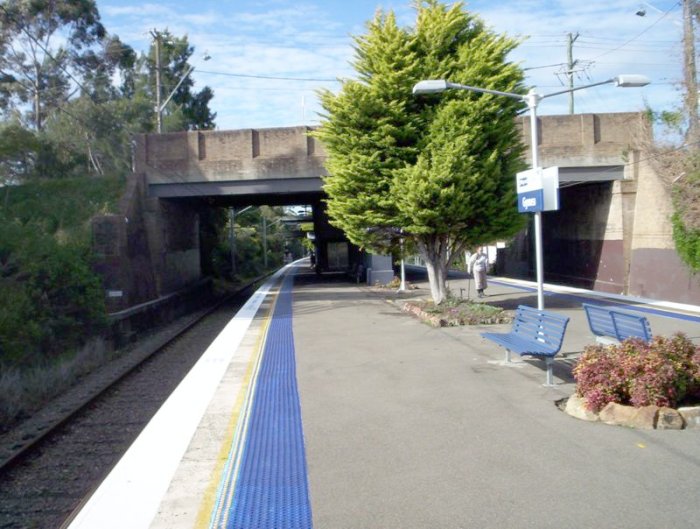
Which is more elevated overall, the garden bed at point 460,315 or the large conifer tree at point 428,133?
the large conifer tree at point 428,133

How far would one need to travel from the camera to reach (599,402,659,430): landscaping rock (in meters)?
6.67

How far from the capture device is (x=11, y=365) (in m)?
Answer: 17.1

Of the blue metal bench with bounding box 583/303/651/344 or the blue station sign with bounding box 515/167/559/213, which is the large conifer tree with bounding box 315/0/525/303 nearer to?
the blue station sign with bounding box 515/167/559/213

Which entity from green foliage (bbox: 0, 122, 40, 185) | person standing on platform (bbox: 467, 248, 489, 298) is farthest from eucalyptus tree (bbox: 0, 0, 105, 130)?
person standing on platform (bbox: 467, 248, 489, 298)

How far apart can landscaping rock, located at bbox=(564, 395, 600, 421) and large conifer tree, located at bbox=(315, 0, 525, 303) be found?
8.52 meters

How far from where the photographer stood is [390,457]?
238 inches

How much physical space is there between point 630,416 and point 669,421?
1.12ft

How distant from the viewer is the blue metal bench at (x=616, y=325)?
8.59 m

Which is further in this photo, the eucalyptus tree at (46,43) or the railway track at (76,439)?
the eucalyptus tree at (46,43)

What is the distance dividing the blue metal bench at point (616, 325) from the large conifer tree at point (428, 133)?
19.7 feet

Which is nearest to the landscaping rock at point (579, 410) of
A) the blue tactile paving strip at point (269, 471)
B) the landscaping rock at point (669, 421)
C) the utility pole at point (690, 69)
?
the landscaping rock at point (669, 421)

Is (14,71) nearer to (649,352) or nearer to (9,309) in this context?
(9,309)

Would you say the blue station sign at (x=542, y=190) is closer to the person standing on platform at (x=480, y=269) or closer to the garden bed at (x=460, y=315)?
the garden bed at (x=460, y=315)

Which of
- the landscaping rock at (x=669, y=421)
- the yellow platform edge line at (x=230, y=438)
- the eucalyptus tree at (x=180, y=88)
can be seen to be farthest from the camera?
the eucalyptus tree at (x=180, y=88)
